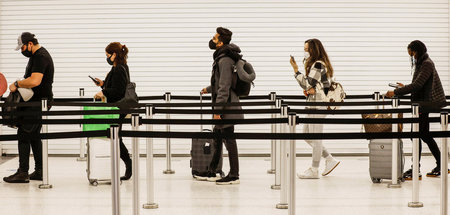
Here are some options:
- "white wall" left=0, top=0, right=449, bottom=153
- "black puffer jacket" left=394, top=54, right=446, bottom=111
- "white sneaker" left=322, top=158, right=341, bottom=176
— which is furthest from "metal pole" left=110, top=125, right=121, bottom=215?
"white wall" left=0, top=0, right=449, bottom=153

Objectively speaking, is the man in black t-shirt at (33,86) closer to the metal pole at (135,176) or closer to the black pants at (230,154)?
the black pants at (230,154)

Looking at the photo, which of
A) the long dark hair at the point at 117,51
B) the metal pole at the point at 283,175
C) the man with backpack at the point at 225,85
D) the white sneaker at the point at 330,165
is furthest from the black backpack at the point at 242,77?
the white sneaker at the point at 330,165

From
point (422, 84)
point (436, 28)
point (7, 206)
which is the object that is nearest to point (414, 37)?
point (436, 28)

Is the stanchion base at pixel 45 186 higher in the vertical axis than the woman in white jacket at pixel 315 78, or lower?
lower

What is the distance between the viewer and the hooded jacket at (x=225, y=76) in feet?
28.2

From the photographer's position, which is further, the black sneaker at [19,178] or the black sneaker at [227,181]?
the black sneaker at [19,178]

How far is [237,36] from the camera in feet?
38.7

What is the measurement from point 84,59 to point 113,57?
10.0ft

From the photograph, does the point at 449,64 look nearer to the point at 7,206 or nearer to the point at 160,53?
the point at 160,53

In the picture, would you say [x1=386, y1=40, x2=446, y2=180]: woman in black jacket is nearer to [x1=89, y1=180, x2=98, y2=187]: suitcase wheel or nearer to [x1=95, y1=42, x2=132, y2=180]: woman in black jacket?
[x1=95, y1=42, x2=132, y2=180]: woman in black jacket

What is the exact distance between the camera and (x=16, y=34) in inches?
472

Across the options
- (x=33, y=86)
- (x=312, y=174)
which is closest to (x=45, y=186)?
(x=33, y=86)

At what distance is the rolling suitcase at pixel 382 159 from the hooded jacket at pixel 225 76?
1655 mm

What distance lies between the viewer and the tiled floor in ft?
24.3
